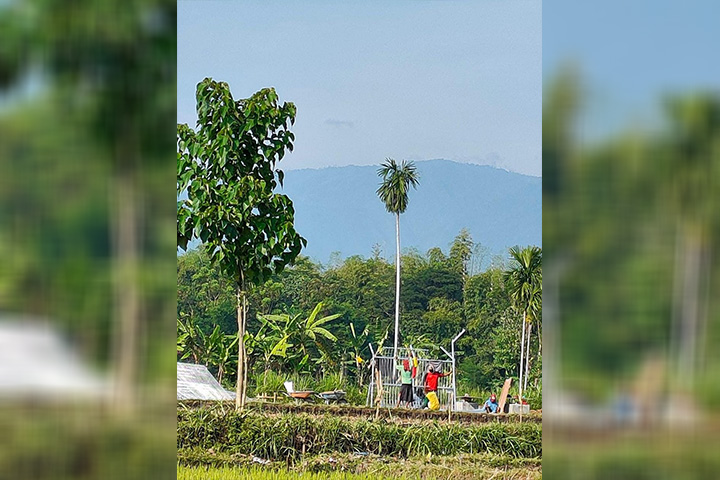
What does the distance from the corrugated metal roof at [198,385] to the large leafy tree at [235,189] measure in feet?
2.99

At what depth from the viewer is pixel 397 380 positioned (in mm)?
5793

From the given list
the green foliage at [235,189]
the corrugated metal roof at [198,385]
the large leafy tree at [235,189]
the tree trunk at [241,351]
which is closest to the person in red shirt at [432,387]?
the corrugated metal roof at [198,385]

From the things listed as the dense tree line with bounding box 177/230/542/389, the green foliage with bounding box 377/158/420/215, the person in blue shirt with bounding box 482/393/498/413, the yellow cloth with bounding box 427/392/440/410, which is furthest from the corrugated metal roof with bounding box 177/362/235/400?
the green foliage with bounding box 377/158/420/215

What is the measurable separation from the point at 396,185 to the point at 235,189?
1.92m

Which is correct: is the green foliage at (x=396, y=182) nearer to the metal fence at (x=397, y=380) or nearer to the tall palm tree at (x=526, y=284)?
the tall palm tree at (x=526, y=284)

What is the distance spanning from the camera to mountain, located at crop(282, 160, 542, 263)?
635cm

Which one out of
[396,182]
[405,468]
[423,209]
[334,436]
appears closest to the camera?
[405,468]

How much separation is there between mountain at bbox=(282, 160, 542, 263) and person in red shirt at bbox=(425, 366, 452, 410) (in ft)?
3.73

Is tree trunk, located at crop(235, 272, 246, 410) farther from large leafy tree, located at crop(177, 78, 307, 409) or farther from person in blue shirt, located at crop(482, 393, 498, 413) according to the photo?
person in blue shirt, located at crop(482, 393, 498, 413)
